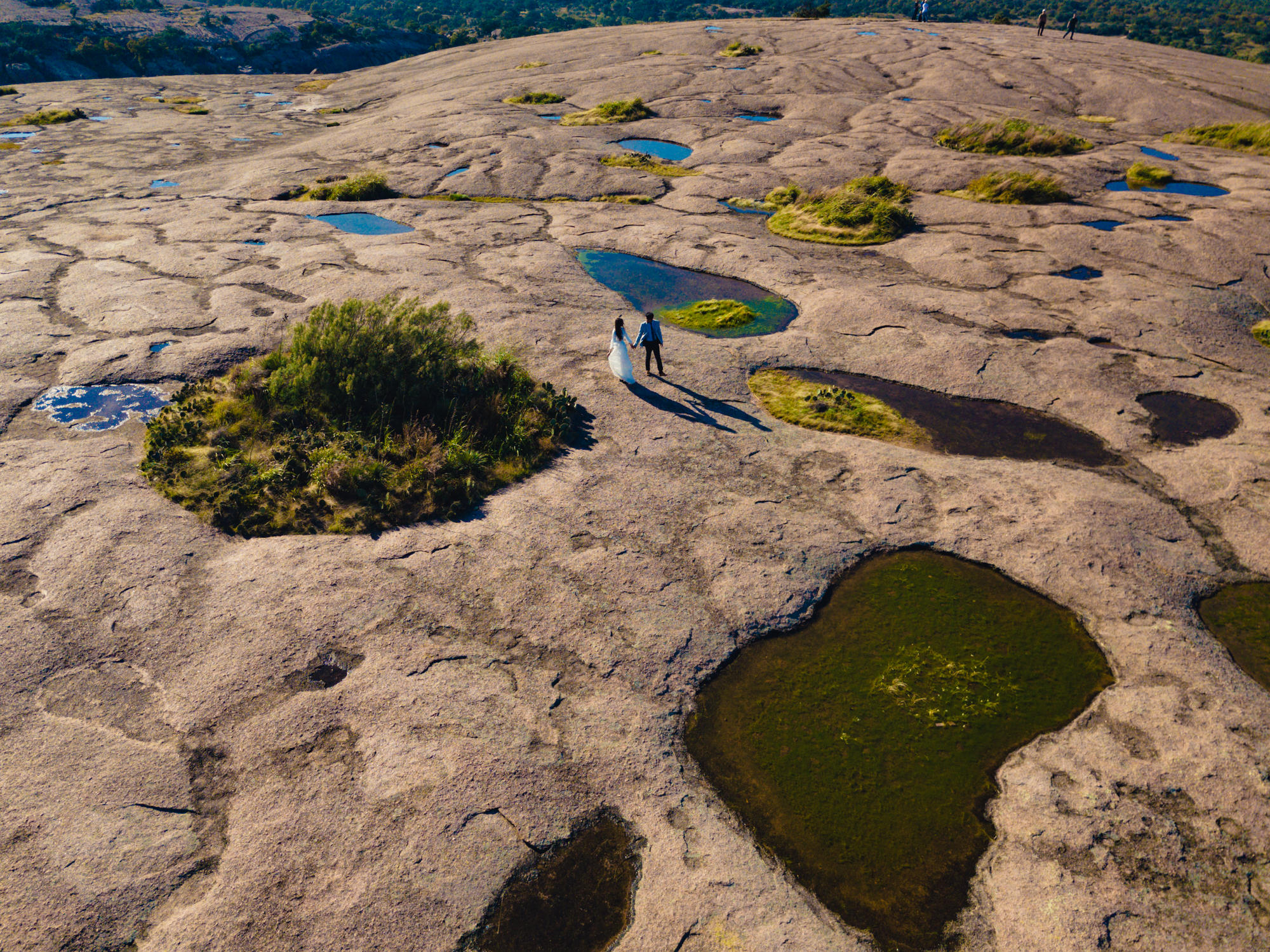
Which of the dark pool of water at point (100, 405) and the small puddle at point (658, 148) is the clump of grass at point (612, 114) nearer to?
the small puddle at point (658, 148)

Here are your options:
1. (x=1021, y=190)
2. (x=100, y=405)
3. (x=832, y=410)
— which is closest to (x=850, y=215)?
(x=1021, y=190)

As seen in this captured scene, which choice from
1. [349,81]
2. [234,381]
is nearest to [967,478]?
[234,381]

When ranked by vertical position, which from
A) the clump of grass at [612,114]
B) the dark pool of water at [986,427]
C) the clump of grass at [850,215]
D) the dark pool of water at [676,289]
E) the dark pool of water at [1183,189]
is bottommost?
the dark pool of water at [986,427]

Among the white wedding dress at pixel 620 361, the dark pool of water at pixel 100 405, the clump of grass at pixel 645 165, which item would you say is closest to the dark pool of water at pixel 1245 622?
the white wedding dress at pixel 620 361

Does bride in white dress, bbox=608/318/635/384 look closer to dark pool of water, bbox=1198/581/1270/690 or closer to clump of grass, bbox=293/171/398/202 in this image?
dark pool of water, bbox=1198/581/1270/690

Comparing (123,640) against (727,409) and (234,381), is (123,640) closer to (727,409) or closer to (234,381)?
(234,381)

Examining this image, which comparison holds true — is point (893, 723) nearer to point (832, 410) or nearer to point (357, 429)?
point (832, 410)
